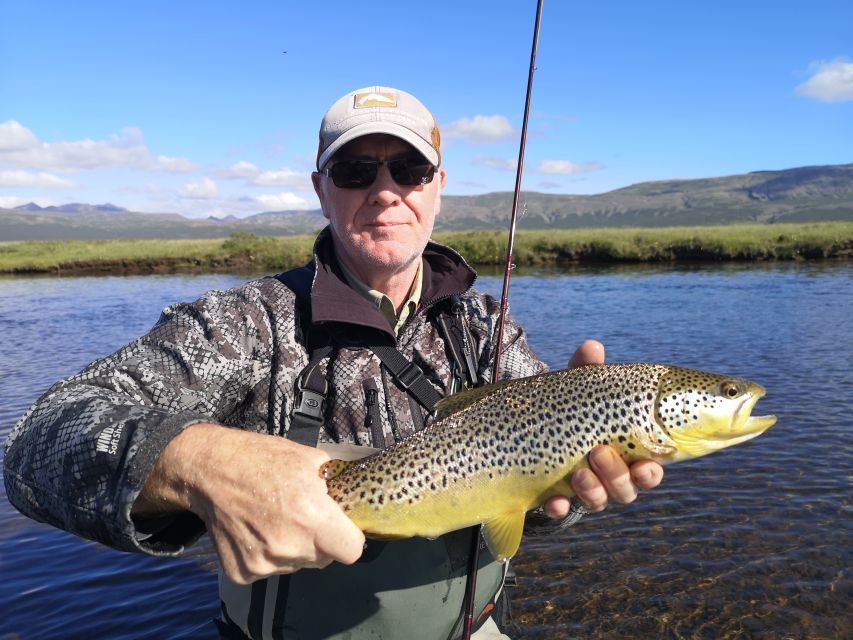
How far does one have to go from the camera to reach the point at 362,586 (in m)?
2.82

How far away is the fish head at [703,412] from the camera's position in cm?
296

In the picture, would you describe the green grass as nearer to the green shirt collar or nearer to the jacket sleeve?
the green shirt collar

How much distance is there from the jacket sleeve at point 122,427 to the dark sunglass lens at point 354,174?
88cm

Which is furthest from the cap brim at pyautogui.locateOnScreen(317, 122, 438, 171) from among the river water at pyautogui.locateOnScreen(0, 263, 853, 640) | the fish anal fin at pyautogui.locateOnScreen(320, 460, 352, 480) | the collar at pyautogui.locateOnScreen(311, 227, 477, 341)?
the river water at pyautogui.locateOnScreen(0, 263, 853, 640)

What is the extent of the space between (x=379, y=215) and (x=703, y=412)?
171 centimetres

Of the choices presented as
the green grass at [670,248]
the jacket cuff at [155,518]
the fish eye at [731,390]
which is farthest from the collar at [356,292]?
the green grass at [670,248]

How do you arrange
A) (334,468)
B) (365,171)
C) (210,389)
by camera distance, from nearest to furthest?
1. (334,468)
2. (210,389)
3. (365,171)

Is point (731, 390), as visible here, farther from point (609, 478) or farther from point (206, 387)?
point (206, 387)

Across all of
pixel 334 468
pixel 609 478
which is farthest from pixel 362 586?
pixel 609 478

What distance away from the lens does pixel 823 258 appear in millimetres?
38500

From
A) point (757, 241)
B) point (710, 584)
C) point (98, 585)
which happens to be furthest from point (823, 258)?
point (98, 585)

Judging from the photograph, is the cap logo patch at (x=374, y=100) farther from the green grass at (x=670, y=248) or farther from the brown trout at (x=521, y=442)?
the green grass at (x=670, y=248)

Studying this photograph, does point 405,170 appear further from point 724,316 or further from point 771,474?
point 724,316

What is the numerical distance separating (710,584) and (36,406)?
589 cm
